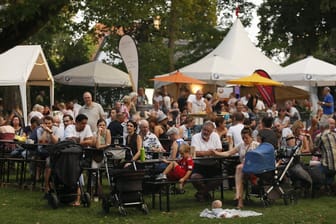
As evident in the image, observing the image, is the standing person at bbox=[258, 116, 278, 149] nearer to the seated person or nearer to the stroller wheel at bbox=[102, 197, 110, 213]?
the seated person

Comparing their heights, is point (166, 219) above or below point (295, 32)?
below

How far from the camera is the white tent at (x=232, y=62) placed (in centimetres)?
2662

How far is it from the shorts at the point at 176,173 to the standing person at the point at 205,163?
1.39 feet

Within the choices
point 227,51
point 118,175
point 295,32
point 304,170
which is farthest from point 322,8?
point 118,175

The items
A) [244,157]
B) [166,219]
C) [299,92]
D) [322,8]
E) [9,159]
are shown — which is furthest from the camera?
[322,8]

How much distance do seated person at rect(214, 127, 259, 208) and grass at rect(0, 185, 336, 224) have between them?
24 cm

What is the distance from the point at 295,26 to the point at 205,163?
30123mm

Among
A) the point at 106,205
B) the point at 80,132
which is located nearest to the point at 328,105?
the point at 80,132

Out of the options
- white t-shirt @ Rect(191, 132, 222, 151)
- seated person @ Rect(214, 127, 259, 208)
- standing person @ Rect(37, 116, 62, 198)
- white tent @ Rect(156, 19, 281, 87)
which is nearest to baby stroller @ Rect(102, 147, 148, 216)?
seated person @ Rect(214, 127, 259, 208)

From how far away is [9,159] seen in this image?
13.9 m

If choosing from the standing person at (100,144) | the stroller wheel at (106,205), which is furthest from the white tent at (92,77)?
the stroller wheel at (106,205)

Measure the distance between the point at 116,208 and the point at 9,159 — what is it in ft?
11.6

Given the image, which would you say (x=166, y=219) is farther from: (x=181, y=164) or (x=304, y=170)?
(x=304, y=170)

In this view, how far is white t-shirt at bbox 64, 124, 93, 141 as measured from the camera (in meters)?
13.2
